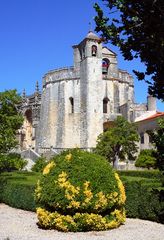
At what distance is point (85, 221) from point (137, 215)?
3600 millimetres

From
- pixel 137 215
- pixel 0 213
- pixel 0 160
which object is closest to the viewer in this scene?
pixel 137 215

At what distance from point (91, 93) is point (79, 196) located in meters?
43.8

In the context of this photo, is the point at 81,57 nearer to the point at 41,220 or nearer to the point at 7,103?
the point at 7,103

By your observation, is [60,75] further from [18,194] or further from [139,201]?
[139,201]

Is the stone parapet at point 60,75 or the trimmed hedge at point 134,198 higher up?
the stone parapet at point 60,75

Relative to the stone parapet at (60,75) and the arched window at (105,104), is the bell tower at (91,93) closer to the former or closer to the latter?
the stone parapet at (60,75)

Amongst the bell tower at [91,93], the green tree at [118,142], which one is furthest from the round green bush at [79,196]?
the bell tower at [91,93]

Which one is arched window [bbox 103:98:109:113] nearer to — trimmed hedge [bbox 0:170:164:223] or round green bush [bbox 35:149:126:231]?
trimmed hedge [bbox 0:170:164:223]

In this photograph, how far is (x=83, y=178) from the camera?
13.4 metres

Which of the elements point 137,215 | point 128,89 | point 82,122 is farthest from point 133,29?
point 128,89

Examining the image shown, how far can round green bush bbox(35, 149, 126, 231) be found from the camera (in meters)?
13.2

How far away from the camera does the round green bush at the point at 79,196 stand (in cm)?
1317

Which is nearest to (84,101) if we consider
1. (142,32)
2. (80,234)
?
(80,234)

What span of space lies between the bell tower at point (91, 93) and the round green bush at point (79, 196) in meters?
41.4
